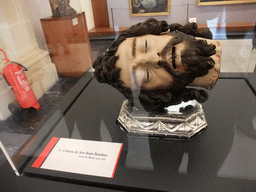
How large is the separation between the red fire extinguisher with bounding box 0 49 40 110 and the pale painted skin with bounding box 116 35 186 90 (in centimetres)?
126

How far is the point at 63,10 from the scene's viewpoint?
6.71ft

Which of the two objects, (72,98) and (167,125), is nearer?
(167,125)

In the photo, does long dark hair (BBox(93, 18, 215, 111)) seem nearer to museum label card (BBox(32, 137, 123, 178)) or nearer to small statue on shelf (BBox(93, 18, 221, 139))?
small statue on shelf (BBox(93, 18, 221, 139))

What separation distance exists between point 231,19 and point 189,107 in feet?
2.26

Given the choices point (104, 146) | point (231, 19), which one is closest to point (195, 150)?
point (104, 146)

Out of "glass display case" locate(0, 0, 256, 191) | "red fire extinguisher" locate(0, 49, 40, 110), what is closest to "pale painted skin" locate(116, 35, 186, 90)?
"glass display case" locate(0, 0, 256, 191)

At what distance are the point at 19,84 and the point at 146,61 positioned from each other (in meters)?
1.44

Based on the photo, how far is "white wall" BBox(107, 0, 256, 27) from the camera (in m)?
1.30

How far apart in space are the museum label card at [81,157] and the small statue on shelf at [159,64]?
32 centimetres

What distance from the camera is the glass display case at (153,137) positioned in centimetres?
92

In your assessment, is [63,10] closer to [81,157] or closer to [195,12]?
[195,12]

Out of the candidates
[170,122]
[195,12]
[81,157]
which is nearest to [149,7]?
[195,12]

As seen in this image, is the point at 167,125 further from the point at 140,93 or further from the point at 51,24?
the point at 51,24

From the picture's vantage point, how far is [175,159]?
3.26 feet
